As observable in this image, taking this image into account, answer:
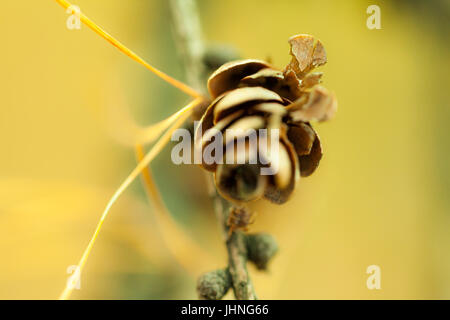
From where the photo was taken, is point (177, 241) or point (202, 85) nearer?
point (202, 85)

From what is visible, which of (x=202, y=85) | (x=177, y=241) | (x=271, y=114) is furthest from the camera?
(x=177, y=241)

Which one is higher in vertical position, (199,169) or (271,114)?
(199,169)

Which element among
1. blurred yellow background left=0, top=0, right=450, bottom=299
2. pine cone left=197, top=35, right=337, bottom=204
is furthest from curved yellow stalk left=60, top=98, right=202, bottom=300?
blurred yellow background left=0, top=0, right=450, bottom=299

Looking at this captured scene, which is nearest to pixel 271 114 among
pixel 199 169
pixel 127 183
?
pixel 127 183

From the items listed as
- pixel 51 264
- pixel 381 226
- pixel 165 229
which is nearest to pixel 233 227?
pixel 165 229

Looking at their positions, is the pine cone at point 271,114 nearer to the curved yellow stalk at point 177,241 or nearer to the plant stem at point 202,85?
the plant stem at point 202,85

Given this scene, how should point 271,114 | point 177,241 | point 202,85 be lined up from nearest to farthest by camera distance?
point 271,114 → point 202,85 → point 177,241

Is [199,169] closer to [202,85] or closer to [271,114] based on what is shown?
[202,85]
